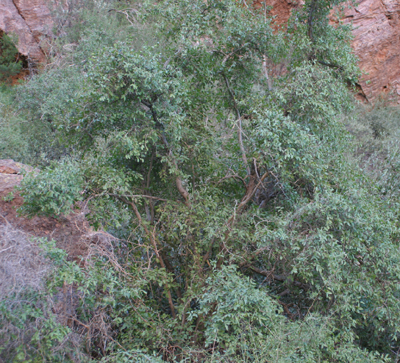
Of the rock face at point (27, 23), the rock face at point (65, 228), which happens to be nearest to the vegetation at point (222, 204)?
the rock face at point (65, 228)

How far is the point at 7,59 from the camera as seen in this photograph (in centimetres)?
1290

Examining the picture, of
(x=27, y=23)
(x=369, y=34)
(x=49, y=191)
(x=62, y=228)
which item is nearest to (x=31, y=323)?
(x=49, y=191)

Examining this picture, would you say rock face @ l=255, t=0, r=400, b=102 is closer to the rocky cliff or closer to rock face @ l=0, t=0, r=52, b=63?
the rocky cliff

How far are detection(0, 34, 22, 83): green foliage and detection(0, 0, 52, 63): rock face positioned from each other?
0.27m

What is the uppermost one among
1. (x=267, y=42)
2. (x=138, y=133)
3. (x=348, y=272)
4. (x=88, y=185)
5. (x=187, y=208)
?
(x=267, y=42)

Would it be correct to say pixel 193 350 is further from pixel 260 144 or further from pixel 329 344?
pixel 260 144

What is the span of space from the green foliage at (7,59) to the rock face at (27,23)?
0.27 meters

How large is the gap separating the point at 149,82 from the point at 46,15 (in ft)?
41.0

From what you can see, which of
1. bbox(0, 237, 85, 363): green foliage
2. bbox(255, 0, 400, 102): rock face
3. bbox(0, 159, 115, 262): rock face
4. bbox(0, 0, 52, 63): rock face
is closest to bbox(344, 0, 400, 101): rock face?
bbox(255, 0, 400, 102): rock face

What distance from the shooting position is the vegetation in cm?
365

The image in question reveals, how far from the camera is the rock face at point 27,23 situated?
13078mm

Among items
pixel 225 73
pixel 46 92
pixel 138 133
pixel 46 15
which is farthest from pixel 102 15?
pixel 138 133

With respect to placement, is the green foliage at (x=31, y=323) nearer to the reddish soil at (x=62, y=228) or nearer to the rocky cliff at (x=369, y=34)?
the reddish soil at (x=62, y=228)

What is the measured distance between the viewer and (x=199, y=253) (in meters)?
4.58
